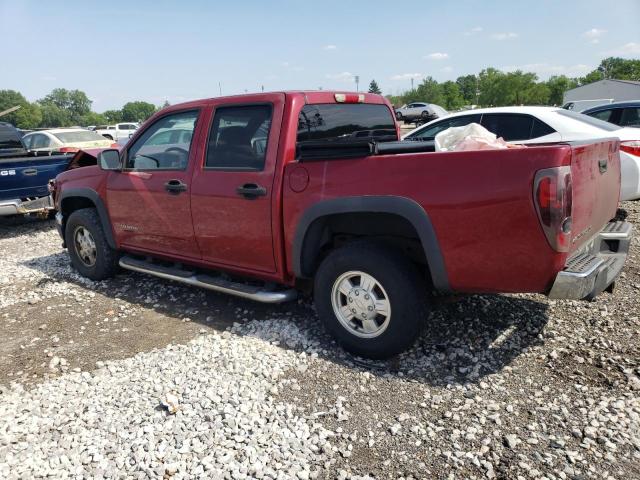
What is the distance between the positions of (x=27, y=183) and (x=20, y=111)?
12046cm

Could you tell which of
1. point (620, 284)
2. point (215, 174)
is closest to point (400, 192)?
point (215, 174)

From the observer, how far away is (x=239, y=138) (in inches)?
157

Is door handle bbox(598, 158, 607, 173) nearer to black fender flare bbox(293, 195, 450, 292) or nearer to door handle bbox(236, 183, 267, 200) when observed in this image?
black fender flare bbox(293, 195, 450, 292)

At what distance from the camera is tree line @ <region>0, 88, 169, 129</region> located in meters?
112

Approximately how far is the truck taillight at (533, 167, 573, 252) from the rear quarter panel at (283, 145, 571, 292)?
32mm

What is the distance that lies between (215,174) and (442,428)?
260cm

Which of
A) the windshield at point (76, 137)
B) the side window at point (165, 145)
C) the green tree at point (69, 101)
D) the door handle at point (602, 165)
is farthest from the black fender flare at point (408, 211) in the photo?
the green tree at point (69, 101)

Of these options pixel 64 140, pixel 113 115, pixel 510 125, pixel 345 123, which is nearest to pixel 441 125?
pixel 510 125

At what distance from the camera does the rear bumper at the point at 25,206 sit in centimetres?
754

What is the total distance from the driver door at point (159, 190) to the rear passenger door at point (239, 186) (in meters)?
0.19

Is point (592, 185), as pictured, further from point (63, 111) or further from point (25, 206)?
point (63, 111)

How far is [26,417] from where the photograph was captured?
3.03 meters

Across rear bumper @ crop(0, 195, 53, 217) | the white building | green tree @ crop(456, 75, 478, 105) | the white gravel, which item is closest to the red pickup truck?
the white gravel

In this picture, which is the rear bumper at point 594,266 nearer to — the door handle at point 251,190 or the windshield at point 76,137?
the door handle at point 251,190
